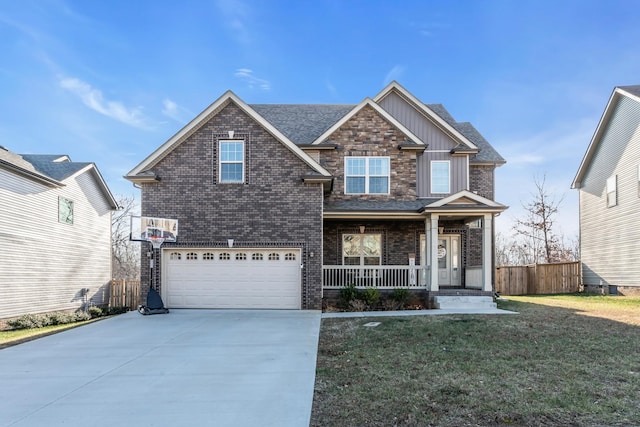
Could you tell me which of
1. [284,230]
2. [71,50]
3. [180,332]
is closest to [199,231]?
[284,230]

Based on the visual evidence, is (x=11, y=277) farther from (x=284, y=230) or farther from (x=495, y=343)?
(x=495, y=343)

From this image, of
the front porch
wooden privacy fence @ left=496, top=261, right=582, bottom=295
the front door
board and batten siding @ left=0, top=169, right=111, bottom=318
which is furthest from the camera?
wooden privacy fence @ left=496, top=261, right=582, bottom=295

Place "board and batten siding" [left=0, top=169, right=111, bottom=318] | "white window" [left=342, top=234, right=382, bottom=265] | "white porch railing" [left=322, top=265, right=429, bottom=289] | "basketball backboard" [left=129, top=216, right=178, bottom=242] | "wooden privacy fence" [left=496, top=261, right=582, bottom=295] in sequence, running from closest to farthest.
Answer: "basketball backboard" [left=129, top=216, right=178, bottom=242] → "board and batten siding" [left=0, top=169, right=111, bottom=318] → "white porch railing" [left=322, top=265, right=429, bottom=289] → "white window" [left=342, top=234, right=382, bottom=265] → "wooden privacy fence" [left=496, top=261, right=582, bottom=295]

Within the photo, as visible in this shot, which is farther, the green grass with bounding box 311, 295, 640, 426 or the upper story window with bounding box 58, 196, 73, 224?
the upper story window with bounding box 58, 196, 73, 224

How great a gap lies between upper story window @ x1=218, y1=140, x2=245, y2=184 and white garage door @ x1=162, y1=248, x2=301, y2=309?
2.50 metres

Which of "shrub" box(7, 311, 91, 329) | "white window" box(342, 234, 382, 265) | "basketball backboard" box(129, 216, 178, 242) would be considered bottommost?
"shrub" box(7, 311, 91, 329)

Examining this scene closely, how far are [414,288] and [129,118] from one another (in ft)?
69.5

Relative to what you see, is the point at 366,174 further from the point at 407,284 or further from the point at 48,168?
the point at 48,168

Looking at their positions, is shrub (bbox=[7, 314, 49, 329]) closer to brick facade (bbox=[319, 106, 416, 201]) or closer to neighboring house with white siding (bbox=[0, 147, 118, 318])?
neighboring house with white siding (bbox=[0, 147, 118, 318])

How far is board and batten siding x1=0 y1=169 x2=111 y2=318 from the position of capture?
13469 mm

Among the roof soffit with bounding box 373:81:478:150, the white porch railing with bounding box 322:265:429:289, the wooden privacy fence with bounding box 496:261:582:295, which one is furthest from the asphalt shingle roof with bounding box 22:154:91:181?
the wooden privacy fence with bounding box 496:261:582:295

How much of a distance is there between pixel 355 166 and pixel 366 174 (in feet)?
1.80

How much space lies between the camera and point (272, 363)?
6707 mm

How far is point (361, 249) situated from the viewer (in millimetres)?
16234
